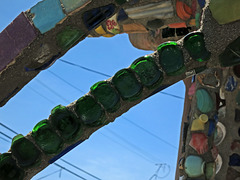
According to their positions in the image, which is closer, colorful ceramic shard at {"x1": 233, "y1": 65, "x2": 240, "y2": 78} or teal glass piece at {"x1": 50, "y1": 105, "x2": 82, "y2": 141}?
teal glass piece at {"x1": 50, "y1": 105, "x2": 82, "y2": 141}

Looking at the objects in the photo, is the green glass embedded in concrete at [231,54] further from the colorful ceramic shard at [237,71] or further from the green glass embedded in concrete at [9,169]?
the green glass embedded in concrete at [9,169]

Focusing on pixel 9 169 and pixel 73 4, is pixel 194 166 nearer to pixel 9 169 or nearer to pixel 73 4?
pixel 9 169

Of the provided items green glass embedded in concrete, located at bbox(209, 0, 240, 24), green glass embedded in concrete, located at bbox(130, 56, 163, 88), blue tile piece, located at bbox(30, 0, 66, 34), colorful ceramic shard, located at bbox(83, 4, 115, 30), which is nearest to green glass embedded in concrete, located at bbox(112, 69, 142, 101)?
green glass embedded in concrete, located at bbox(130, 56, 163, 88)

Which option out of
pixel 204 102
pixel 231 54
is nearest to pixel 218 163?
pixel 204 102

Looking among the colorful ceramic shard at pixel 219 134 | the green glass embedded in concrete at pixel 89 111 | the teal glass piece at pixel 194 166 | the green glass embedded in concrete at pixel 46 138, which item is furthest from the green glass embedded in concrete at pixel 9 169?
the colorful ceramic shard at pixel 219 134

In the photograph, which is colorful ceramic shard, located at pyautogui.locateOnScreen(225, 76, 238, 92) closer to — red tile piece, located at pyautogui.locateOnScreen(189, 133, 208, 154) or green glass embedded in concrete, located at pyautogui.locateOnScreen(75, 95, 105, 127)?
red tile piece, located at pyautogui.locateOnScreen(189, 133, 208, 154)

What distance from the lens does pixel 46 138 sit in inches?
77.7

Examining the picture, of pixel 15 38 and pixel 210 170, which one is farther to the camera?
pixel 210 170

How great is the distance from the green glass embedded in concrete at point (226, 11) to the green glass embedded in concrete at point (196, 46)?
0.12 m

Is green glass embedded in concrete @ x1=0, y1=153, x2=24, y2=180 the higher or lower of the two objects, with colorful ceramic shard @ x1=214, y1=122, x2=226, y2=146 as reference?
lower

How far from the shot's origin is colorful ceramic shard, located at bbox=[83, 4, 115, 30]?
201cm

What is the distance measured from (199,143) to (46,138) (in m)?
1.18

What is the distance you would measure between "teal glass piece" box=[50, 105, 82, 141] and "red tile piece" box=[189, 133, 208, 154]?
106 centimetres

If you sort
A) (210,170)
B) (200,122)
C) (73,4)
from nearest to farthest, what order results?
(73,4) → (210,170) → (200,122)
